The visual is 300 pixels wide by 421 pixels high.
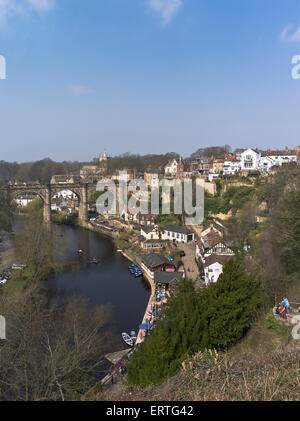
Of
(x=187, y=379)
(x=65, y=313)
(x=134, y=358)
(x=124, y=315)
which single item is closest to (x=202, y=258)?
(x=124, y=315)

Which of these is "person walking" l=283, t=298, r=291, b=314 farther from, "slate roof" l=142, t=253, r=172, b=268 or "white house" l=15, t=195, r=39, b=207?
"white house" l=15, t=195, r=39, b=207

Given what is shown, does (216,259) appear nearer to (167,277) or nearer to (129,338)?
(167,277)

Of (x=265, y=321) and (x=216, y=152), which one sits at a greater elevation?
(x=216, y=152)

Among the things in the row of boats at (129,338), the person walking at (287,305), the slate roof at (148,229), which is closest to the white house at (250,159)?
the slate roof at (148,229)

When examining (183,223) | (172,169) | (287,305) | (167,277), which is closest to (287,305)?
(287,305)

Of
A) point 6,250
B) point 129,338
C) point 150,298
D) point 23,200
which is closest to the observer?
point 129,338

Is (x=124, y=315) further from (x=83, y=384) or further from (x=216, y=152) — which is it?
(x=216, y=152)

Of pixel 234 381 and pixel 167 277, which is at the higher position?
pixel 234 381
